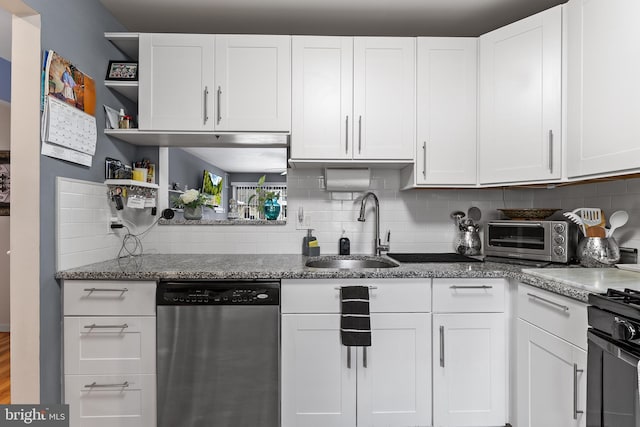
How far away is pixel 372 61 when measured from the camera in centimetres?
210

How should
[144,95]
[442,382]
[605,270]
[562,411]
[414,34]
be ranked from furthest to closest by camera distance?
[414,34] < [144,95] < [442,382] < [605,270] < [562,411]

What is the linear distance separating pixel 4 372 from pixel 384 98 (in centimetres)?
347

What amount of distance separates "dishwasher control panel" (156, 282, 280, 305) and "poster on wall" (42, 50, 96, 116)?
1.08m

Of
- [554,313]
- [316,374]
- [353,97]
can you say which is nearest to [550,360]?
[554,313]

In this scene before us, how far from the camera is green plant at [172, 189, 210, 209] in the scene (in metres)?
2.42

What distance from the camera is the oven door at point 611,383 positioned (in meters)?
1.05

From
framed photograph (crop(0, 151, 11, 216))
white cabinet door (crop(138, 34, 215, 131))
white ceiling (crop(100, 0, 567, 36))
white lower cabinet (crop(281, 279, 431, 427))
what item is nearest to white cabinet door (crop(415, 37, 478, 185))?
white ceiling (crop(100, 0, 567, 36))

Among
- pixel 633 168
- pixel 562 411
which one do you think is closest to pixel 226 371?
pixel 562 411

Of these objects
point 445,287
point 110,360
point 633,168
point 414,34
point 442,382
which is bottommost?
point 442,382

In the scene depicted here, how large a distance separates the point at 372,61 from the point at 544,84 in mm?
961

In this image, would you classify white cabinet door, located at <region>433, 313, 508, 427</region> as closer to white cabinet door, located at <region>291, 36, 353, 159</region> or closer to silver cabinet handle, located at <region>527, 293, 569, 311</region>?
silver cabinet handle, located at <region>527, 293, 569, 311</region>

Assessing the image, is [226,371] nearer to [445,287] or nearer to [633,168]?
[445,287]

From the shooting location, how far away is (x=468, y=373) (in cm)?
180

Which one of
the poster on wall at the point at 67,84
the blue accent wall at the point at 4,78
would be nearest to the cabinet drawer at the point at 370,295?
the poster on wall at the point at 67,84
